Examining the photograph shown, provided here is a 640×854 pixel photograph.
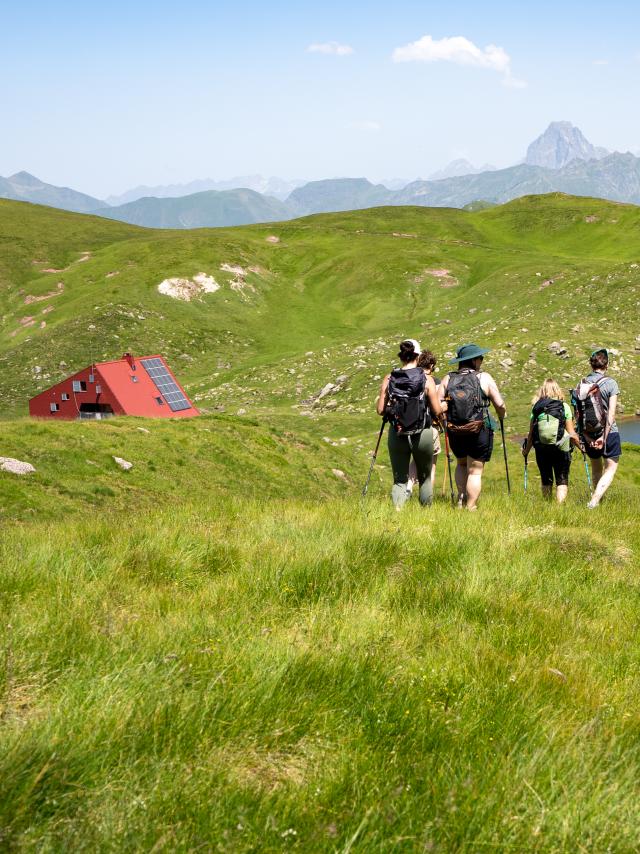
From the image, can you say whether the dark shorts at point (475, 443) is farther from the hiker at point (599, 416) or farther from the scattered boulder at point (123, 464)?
the scattered boulder at point (123, 464)

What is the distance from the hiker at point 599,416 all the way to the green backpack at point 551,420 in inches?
37.4

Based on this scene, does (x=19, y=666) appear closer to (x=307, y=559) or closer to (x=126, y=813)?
(x=126, y=813)

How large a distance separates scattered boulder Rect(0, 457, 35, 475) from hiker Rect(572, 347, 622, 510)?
15.2m

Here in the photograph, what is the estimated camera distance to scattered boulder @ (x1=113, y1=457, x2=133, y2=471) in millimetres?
21984

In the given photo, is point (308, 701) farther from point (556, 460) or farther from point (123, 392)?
point (123, 392)

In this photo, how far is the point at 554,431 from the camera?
44.0ft

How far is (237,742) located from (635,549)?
7101 mm

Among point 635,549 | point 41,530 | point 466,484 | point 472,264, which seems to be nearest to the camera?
point 41,530

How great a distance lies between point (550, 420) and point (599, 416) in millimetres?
1285

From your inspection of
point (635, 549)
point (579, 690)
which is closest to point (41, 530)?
point (579, 690)

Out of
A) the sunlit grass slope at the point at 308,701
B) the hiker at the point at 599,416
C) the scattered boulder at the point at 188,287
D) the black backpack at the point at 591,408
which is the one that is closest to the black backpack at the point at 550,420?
the black backpack at the point at 591,408

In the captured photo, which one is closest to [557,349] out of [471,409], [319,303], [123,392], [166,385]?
[166,385]

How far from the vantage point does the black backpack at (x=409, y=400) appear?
10.8m

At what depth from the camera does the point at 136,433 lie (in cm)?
2552
